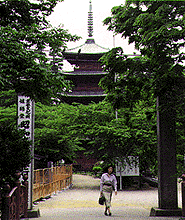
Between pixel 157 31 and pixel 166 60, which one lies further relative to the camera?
pixel 166 60

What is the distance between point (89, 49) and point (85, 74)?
12.7 feet

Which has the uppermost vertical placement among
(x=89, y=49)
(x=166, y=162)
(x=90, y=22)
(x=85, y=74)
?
(x=90, y=22)

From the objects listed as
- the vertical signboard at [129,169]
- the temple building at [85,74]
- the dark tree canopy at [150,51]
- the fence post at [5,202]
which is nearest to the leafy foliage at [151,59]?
the dark tree canopy at [150,51]

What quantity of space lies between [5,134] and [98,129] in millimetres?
14210

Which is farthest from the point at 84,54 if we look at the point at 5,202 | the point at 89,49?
the point at 5,202

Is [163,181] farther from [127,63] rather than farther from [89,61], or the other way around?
[89,61]

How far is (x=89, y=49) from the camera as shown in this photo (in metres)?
44.1

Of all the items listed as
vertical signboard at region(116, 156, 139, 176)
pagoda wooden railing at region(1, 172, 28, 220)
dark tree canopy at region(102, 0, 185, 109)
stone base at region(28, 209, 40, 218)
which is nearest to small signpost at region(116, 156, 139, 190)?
vertical signboard at region(116, 156, 139, 176)

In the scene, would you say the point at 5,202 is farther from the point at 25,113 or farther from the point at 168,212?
the point at 168,212

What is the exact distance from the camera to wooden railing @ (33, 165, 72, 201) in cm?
1585

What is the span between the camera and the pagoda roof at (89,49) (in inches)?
1682

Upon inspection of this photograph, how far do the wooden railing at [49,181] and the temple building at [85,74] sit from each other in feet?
60.2

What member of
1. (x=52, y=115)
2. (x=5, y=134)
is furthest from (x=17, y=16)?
(x=52, y=115)

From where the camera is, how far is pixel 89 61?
1727 inches
